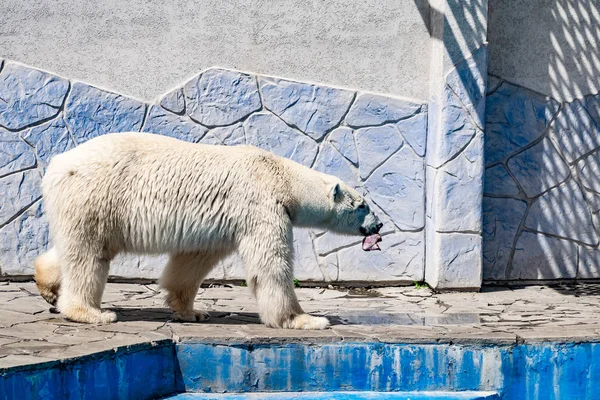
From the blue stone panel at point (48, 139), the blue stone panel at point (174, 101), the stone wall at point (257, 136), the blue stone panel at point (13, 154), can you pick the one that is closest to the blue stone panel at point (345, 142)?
the stone wall at point (257, 136)

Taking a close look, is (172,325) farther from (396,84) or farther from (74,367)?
(396,84)

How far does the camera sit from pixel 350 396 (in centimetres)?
538

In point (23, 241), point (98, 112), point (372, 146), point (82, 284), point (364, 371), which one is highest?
point (98, 112)

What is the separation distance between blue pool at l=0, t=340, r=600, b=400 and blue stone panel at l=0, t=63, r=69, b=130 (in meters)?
2.73

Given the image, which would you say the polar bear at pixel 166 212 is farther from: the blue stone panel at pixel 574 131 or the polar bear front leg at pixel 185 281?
the blue stone panel at pixel 574 131

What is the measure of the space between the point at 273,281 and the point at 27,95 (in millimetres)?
2757

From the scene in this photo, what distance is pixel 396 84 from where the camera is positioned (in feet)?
25.1

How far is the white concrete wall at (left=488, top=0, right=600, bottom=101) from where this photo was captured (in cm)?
777

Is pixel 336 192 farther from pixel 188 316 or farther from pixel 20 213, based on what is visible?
pixel 20 213

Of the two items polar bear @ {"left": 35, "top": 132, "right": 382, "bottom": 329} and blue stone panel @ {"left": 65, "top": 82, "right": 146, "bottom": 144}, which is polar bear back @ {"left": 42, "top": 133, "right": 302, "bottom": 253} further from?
blue stone panel @ {"left": 65, "top": 82, "right": 146, "bottom": 144}

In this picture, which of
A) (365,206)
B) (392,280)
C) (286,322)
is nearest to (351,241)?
(392,280)

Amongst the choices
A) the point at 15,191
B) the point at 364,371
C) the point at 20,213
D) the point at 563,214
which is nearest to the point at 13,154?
the point at 15,191

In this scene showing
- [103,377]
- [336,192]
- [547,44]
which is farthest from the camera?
[547,44]

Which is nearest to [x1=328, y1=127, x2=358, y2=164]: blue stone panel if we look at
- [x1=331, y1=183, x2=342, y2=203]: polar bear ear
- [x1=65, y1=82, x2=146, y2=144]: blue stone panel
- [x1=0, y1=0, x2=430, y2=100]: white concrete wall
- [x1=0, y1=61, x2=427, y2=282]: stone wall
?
[x1=0, y1=61, x2=427, y2=282]: stone wall
